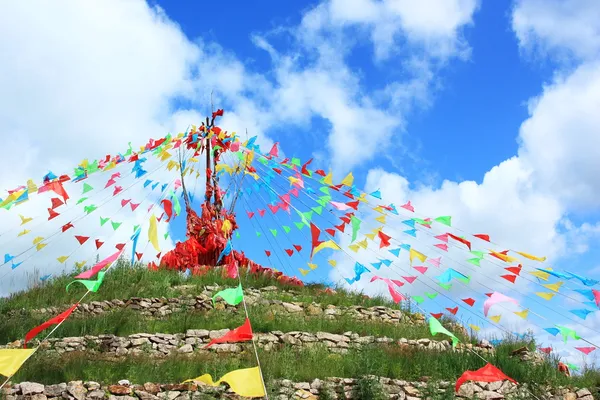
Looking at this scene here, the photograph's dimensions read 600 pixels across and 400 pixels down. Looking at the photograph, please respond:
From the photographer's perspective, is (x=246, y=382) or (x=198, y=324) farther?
(x=198, y=324)

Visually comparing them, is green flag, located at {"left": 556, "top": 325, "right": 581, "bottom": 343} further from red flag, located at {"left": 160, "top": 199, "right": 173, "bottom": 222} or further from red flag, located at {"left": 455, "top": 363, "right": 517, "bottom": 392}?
red flag, located at {"left": 160, "top": 199, "right": 173, "bottom": 222}

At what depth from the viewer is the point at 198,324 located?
1219 cm

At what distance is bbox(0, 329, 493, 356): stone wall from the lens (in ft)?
37.3

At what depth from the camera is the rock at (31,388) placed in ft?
30.3

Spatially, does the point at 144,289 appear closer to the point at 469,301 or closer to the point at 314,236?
the point at 314,236

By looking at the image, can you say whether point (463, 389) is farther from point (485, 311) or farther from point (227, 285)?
point (227, 285)

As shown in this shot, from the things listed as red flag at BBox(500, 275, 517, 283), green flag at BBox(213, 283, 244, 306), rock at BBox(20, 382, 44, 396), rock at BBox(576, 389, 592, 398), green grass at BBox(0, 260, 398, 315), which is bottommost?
rock at BBox(20, 382, 44, 396)

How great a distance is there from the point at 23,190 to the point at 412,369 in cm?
943

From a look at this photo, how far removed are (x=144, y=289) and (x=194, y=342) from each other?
363 cm

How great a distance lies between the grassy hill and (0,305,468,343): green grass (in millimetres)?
24

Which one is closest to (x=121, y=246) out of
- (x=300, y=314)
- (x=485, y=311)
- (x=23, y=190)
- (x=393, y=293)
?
(x=23, y=190)

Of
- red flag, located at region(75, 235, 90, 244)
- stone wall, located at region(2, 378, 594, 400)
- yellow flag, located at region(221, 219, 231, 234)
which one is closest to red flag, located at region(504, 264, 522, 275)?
stone wall, located at region(2, 378, 594, 400)

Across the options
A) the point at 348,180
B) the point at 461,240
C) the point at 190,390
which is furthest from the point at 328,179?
the point at 190,390

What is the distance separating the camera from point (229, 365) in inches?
400
